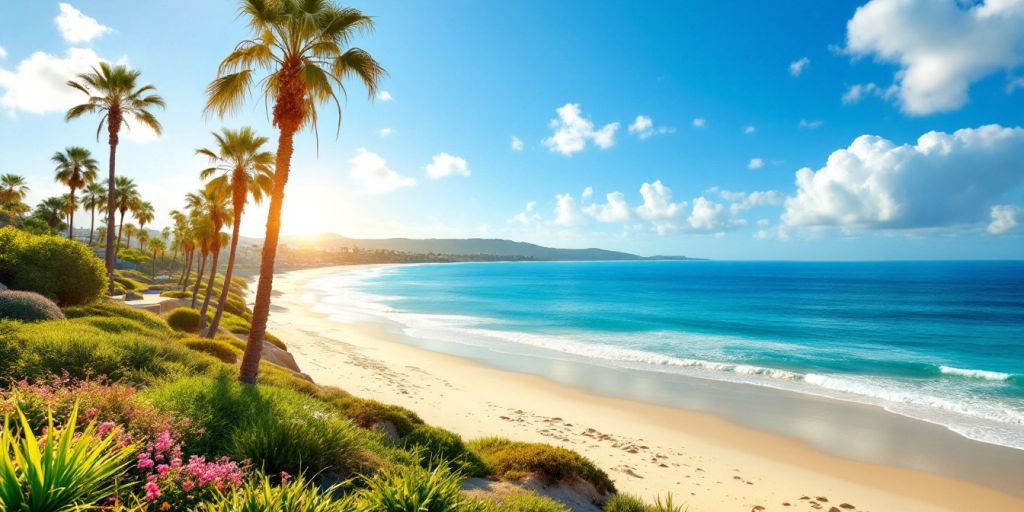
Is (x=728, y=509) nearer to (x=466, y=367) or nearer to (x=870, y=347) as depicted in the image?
(x=466, y=367)

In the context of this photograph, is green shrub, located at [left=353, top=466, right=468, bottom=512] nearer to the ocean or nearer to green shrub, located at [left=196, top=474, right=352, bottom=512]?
green shrub, located at [left=196, top=474, right=352, bottom=512]

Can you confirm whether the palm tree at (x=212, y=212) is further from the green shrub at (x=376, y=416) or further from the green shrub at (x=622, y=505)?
the green shrub at (x=622, y=505)

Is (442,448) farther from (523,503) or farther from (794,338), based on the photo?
(794,338)

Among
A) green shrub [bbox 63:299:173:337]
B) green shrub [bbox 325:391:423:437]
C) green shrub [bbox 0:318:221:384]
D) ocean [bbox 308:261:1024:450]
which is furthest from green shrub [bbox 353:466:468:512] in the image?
ocean [bbox 308:261:1024:450]

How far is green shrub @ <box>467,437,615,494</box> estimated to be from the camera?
10023mm

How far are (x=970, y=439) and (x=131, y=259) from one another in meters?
105

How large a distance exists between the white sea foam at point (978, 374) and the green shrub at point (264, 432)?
34125mm

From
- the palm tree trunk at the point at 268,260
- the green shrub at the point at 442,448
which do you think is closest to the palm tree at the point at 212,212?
the palm tree trunk at the point at 268,260

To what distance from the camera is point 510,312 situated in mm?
58156

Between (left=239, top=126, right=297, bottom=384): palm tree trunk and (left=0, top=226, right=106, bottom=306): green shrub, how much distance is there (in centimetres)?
1135

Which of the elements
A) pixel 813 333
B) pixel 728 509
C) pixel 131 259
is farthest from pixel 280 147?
pixel 131 259

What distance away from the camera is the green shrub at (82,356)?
8930mm

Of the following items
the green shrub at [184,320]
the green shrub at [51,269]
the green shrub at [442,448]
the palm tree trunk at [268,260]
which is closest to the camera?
the green shrub at [442,448]

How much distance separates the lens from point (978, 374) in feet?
86.6
